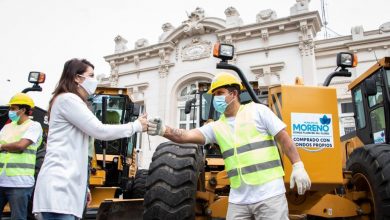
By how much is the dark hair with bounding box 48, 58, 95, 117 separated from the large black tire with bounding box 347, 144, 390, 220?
310cm

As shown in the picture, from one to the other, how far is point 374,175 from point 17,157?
4004 millimetres

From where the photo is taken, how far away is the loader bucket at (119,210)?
16.8 ft

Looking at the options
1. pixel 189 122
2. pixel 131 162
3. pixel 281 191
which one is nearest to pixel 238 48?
pixel 189 122

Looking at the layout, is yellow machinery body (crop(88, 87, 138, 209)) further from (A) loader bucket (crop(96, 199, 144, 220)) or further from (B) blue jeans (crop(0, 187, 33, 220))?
(B) blue jeans (crop(0, 187, 33, 220))

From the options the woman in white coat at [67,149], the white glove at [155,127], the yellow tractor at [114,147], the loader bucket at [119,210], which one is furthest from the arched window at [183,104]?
the woman in white coat at [67,149]

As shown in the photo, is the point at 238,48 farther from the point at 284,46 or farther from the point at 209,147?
the point at 209,147

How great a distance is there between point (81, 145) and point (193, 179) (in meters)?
1.64

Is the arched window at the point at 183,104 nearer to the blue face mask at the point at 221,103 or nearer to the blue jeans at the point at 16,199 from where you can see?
the blue jeans at the point at 16,199

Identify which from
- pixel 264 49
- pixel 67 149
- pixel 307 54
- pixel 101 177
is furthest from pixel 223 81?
pixel 264 49

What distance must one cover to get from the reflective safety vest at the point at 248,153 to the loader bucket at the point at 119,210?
2.80 metres

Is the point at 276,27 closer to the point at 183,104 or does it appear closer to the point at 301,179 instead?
the point at 183,104

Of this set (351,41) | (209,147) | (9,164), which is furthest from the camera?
(351,41)

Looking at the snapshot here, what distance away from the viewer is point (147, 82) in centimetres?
1845

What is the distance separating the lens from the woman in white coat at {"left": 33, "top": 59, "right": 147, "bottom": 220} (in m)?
2.11
